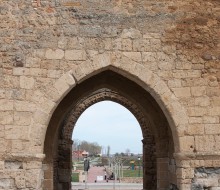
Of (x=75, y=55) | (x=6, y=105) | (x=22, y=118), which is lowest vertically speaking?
(x=22, y=118)

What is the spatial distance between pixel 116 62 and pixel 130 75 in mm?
320

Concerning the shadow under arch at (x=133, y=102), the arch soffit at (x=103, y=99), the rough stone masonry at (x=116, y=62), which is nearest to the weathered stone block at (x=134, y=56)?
the rough stone masonry at (x=116, y=62)

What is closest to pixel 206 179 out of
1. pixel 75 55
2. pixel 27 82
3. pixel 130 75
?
pixel 130 75

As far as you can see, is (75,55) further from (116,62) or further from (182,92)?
(182,92)

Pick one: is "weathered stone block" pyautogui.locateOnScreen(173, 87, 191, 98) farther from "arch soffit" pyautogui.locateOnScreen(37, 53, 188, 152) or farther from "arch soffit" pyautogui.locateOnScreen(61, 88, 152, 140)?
"arch soffit" pyautogui.locateOnScreen(61, 88, 152, 140)

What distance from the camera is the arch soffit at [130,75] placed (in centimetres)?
625

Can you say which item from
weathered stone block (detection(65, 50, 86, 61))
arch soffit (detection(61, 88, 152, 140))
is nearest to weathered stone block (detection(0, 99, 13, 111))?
weathered stone block (detection(65, 50, 86, 61))

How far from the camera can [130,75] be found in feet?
21.2

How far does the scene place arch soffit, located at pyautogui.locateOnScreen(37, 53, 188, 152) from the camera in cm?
625

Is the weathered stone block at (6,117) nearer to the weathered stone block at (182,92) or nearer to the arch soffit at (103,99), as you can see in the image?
the weathered stone block at (182,92)

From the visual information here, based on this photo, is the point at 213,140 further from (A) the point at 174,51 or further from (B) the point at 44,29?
(B) the point at 44,29

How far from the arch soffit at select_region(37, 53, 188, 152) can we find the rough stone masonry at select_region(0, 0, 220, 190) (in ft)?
0.05

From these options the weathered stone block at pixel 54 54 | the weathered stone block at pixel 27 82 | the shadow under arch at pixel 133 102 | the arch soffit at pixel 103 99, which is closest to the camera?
the weathered stone block at pixel 27 82

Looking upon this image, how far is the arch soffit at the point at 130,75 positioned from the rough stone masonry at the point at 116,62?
0.02 meters
